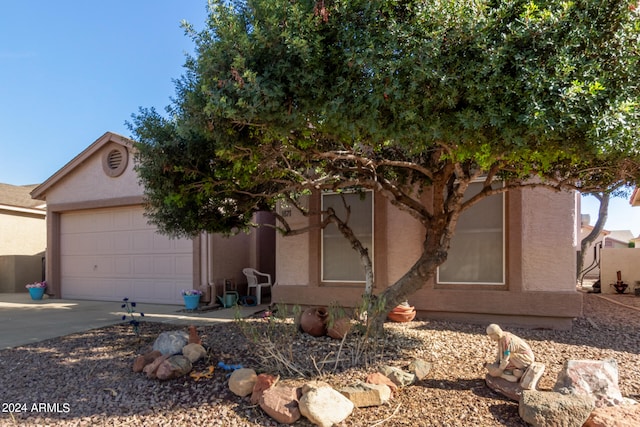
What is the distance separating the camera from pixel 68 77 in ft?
34.3

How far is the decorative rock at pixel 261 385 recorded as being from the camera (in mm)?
3728

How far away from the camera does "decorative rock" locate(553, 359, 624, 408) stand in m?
3.39

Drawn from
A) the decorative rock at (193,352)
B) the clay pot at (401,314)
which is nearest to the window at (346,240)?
the clay pot at (401,314)

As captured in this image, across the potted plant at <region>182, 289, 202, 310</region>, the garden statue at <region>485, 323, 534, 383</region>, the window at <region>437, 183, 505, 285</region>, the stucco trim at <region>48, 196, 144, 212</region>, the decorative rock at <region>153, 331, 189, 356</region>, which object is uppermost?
the stucco trim at <region>48, 196, 144, 212</region>

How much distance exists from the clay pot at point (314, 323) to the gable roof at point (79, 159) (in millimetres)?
7371

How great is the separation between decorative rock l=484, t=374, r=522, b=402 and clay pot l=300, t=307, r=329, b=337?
2271 millimetres

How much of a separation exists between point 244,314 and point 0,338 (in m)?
4.10

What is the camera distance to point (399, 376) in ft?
13.2

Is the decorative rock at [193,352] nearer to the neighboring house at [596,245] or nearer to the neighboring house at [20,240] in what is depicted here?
the neighboring house at [20,240]

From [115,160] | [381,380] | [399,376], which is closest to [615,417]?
[399,376]

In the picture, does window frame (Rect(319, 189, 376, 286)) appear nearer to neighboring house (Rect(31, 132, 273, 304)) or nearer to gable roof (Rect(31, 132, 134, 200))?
neighboring house (Rect(31, 132, 273, 304))

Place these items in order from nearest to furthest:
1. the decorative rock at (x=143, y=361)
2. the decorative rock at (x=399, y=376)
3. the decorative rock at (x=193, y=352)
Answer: the decorative rock at (x=399, y=376) → the decorative rock at (x=143, y=361) → the decorative rock at (x=193, y=352)

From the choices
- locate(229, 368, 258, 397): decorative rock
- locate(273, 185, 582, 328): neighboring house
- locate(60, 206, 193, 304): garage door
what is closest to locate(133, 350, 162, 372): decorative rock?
locate(229, 368, 258, 397): decorative rock

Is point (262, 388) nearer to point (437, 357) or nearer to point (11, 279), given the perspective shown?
point (437, 357)
